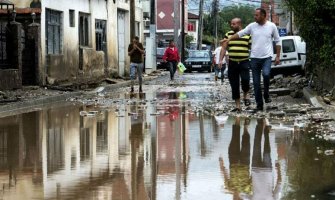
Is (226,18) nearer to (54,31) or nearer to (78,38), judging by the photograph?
(78,38)

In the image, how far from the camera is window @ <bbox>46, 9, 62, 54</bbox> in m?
24.9

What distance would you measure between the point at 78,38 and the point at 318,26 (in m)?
15.7

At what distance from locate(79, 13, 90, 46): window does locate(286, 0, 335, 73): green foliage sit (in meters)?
15.1

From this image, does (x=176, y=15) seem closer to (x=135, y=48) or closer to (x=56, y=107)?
(x=135, y=48)

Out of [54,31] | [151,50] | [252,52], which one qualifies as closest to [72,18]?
[54,31]

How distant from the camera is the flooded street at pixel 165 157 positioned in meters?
6.30

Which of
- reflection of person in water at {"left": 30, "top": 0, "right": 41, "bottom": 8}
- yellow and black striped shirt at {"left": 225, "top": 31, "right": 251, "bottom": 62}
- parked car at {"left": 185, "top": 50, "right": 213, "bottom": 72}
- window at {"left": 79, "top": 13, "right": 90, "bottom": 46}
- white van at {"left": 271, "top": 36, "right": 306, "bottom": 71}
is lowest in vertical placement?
parked car at {"left": 185, "top": 50, "right": 213, "bottom": 72}

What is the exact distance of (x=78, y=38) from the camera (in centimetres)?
2842

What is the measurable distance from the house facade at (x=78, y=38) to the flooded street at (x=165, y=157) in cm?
1097

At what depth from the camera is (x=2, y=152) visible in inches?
348

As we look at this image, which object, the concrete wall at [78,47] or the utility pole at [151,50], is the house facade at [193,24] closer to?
the utility pole at [151,50]

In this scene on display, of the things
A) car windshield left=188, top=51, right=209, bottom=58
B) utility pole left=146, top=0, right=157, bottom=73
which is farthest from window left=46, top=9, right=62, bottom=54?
car windshield left=188, top=51, right=209, bottom=58

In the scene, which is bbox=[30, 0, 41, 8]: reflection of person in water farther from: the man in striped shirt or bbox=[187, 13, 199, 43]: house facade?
bbox=[187, 13, 199, 43]: house facade

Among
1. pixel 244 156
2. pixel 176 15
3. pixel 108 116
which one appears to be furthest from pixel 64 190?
pixel 176 15
